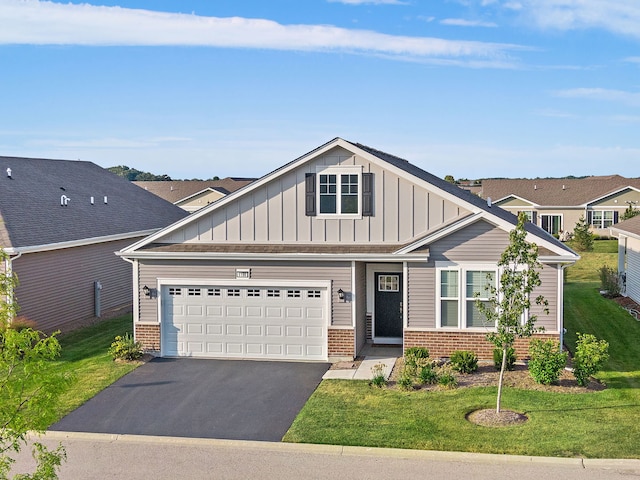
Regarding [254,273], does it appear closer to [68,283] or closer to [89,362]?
[89,362]

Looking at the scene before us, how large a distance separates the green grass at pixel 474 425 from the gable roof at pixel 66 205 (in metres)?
12.0

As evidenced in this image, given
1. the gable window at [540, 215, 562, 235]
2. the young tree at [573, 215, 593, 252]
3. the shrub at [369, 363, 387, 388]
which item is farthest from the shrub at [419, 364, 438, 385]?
the gable window at [540, 215, 562, 235]

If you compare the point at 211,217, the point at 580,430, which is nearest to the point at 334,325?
the point at 211,217

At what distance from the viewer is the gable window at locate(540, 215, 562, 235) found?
2042 inches

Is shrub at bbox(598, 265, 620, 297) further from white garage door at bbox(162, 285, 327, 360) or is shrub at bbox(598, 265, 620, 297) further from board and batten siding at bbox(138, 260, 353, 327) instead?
white garage door at bbox(162, 285, 327, 360)

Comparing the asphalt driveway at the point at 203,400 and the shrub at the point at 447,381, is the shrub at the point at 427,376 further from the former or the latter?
the asphalt driveway at the point at 203,400

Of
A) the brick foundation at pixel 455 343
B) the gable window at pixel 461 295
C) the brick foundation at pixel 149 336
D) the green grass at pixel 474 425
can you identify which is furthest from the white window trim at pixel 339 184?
the brick foundation at pixel 149 336

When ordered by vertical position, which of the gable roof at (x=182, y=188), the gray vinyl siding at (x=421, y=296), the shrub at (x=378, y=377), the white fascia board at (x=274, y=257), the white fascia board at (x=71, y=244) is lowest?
the shrub at (x=378, y=377)

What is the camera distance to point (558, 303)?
1683cm

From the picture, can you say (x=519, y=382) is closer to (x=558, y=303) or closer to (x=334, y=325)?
(x=558, y=303)

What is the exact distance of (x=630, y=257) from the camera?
1053 inches

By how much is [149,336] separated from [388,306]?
22.5 ft

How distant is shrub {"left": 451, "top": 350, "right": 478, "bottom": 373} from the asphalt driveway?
130 inches

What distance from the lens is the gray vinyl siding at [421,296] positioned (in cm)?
1755
